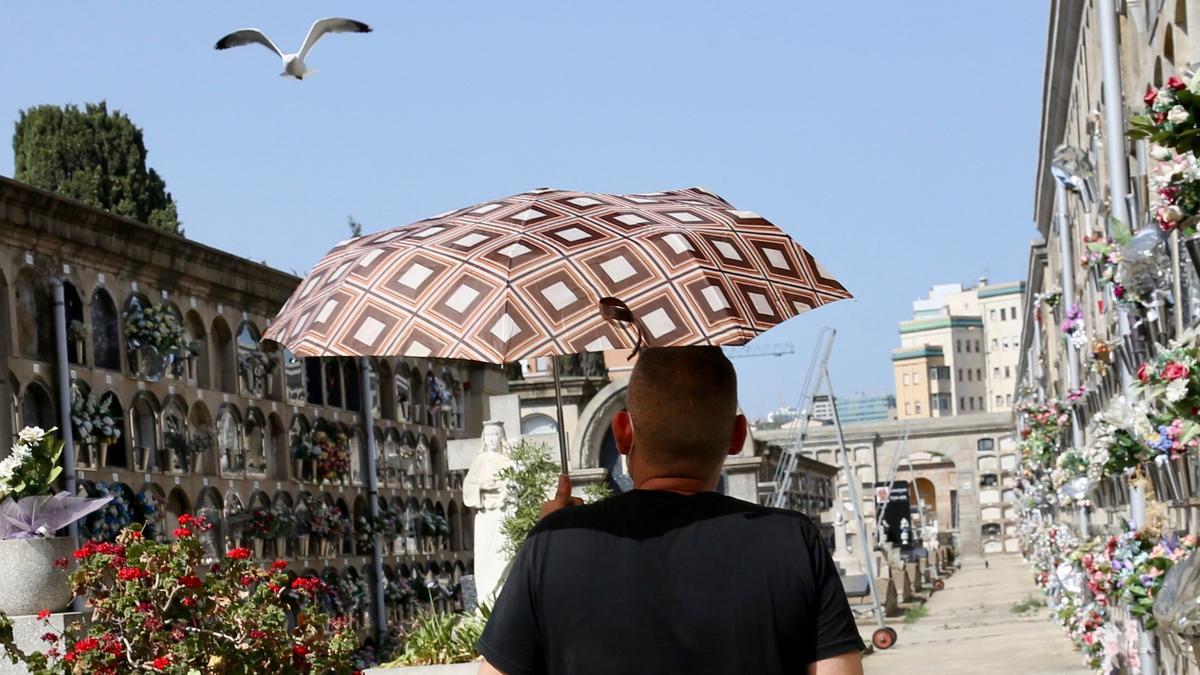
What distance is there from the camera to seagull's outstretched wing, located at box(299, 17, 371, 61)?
38.2 feet

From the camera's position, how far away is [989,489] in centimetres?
9212

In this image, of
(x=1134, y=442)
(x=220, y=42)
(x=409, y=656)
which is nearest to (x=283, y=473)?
(x=409, y=656)

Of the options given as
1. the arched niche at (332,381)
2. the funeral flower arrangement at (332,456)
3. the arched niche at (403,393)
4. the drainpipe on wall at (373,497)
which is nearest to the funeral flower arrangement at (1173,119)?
the funeral flower arrangement at (332,456)

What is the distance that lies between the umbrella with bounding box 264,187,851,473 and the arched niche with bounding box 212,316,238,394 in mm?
16403

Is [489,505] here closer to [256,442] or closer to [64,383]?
[64,383]

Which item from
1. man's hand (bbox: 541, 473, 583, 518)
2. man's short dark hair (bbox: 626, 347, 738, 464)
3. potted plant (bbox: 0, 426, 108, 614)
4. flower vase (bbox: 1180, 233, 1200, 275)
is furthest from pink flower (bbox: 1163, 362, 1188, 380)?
potted plant (bbox: 0, 426, 108, 614)

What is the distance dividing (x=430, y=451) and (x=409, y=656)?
537 inches

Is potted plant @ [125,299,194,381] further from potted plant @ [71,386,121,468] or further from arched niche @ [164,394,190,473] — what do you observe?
potted plant @ [71,386,121,468]

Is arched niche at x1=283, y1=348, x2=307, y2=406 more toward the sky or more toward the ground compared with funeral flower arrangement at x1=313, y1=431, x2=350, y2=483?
more toward the sky

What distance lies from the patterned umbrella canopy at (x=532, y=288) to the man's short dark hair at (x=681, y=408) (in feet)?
2.61

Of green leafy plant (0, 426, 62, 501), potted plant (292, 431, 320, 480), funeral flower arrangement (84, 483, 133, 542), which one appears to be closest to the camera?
green leafy plant (0, 426, 62, 501)

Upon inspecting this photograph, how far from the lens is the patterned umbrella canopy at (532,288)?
4176mm

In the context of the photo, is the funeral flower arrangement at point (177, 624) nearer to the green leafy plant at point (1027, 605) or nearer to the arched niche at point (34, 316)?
the arched niche at point (34, 316)

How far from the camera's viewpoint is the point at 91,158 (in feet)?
107
